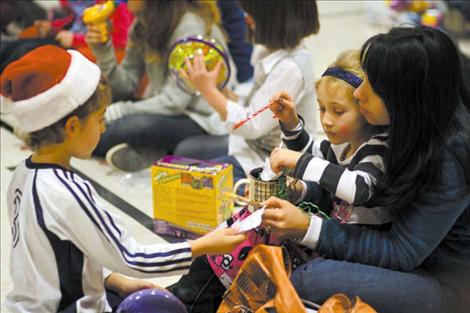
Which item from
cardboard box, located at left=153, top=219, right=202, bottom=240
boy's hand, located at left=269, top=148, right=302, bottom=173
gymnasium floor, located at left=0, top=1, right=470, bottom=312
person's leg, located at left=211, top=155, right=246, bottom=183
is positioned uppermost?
boy's hand, located at left=269, top=148, right=302, bottom=173

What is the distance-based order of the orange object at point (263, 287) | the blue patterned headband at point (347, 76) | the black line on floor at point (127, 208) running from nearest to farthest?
the orange object at point (263, 287) → the blue patterned headband at point (347, 76) → the black line on floor at point (127, 208)

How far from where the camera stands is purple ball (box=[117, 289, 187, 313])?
1.55m

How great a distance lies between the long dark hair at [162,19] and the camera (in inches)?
114

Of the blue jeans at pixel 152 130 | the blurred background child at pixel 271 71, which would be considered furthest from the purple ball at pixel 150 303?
the blue jeans at pixel 152 130

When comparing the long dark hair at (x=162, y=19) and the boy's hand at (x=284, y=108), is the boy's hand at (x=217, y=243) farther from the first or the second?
the long dark hair at (x=162, y=19)

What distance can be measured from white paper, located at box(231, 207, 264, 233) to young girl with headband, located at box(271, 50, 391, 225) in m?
0.13

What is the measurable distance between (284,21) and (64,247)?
4.08ft

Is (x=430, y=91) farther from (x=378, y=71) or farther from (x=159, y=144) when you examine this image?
(x=159, y=144)

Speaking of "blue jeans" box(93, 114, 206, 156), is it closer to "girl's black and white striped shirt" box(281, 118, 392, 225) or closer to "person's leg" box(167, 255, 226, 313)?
"person's leg" box(167, 255, 226, 313)

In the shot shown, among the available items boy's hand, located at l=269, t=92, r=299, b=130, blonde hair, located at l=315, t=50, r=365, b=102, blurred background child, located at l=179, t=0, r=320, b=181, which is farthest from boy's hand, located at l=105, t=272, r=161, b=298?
blurred background child, located at l=179, t=0, r=320, b=181

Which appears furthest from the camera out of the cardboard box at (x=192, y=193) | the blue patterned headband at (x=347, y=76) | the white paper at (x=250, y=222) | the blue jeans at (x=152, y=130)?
the blue jeans at (x=152, y=130)

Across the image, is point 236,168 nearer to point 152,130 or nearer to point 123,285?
point 152,130

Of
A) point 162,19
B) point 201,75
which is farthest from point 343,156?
point 162,19

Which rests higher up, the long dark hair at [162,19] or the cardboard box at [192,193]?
the long dark hair at [162,19]
